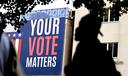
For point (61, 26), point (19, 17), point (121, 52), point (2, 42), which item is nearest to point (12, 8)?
point (19, 17)

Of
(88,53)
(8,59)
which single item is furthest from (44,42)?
(8,59)

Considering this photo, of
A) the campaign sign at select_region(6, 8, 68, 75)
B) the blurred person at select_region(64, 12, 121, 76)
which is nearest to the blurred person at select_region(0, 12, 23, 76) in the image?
the blurred person at select_region(64, 12, 121, 76)

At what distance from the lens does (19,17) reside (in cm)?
1141

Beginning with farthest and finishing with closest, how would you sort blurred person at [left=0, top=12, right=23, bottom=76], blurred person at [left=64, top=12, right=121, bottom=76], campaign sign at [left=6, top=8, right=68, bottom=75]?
campaign sign at [left=6, top=8, right=68, bottom=75] < blurred person at [left=64, top=12, right=121, bottom=76] < blurred person at [left=0, top=12, right=23, bottom=76]

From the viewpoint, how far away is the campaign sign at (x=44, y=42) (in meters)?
31.0

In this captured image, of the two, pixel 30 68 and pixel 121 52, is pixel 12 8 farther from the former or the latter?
pixel 30 68

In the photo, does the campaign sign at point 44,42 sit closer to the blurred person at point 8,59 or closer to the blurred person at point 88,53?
the blurred person at point 88,53

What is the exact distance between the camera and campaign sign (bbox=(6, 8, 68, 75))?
31.0 meters

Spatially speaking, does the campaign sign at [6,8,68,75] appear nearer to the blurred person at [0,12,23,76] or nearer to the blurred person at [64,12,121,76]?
the blurred person at [64,12,121,76]

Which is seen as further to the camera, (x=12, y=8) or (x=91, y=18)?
(x=12, y=8)

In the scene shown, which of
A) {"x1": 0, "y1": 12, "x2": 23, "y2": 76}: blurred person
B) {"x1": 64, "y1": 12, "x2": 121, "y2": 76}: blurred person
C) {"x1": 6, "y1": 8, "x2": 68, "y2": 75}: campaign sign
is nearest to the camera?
{"x1": 0, "y1": 12, "x2": 23, "y2": 76}: blurred person

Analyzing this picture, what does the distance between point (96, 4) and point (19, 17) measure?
2048mm

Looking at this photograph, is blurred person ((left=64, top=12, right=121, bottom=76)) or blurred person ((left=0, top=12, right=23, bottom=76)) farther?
blurred person ((left=64, top=12, right=121, bottom=76))

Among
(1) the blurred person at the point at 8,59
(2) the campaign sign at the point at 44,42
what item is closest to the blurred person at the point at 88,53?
(1) the blurred person at the point at 8,59
